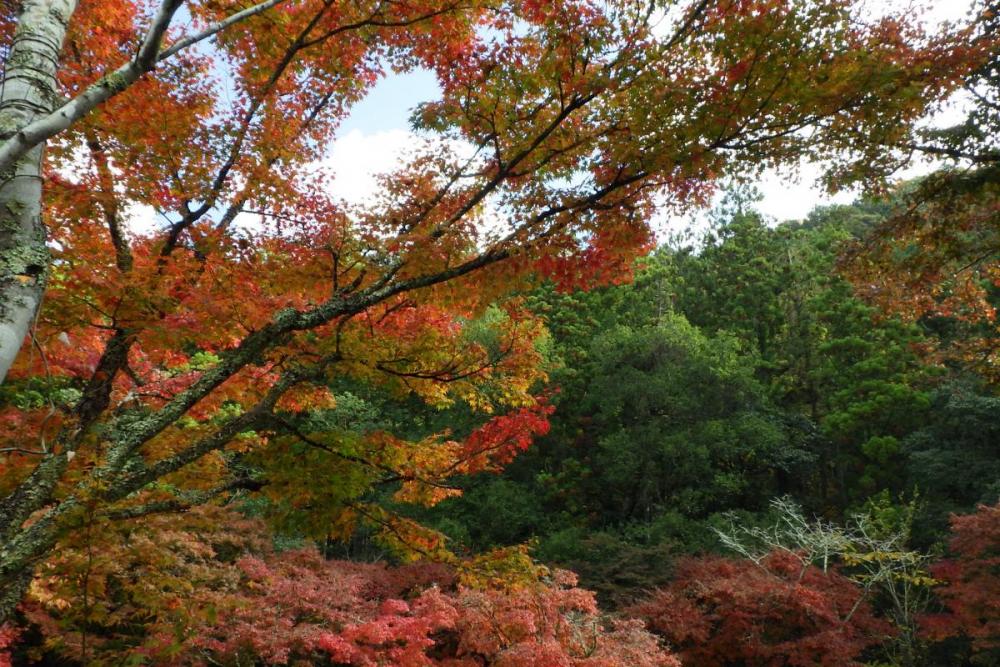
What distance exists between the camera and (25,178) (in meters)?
1.79

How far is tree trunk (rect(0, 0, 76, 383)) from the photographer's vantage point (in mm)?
1653

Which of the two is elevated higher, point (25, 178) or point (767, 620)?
point (25, 178)

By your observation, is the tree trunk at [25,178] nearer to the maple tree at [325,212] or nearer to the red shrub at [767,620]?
the maple tree at [325,212]

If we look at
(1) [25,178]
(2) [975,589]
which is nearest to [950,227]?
(2) [975,589]

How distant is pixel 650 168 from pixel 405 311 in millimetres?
2257

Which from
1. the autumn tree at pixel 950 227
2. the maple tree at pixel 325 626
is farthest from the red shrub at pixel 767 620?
the autumn tree at pixel 950 227

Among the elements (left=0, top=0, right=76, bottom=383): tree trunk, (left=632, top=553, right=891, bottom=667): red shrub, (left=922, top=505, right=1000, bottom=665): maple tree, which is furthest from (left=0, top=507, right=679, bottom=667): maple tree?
(left=922, top=505, right=1000, bottom=665): maple tree

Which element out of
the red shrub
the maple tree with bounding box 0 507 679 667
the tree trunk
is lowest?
the red shrub

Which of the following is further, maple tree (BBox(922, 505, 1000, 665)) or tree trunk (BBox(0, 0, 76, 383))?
maple tree (BBox(922, 505, 1000, 665))

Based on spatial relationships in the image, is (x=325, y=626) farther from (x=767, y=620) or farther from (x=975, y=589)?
(x=975, y=589)

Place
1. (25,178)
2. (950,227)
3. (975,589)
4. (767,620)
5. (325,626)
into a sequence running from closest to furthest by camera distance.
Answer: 1. (25,178)
2. (950,227)
3. (325,626)
4. (975,589)
5. (767,620)

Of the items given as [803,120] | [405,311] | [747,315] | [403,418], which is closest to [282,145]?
[405,311]

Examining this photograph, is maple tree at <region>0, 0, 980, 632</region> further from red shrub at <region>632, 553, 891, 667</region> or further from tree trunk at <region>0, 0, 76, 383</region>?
red shrub at <region>632, 553, 891, 667</region>

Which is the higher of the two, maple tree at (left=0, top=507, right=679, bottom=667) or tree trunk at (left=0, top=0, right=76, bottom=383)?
tree trunk at (left=0, top=0, right=76, bottom=383)
